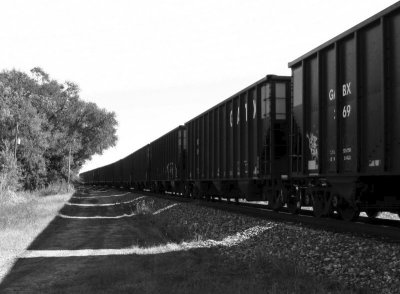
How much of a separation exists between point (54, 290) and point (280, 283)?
3.39 m

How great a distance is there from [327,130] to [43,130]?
148 feet

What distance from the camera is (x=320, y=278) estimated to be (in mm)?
7117

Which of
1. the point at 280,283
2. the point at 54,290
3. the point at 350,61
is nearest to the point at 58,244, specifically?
the point at 54,290

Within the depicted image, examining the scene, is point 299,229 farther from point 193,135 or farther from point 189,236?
point 193,135

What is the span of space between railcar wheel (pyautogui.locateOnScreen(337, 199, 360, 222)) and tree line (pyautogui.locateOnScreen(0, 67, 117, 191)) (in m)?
20.5

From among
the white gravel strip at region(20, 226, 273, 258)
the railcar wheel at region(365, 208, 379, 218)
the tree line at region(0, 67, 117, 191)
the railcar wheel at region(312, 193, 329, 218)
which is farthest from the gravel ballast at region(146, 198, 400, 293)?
the tree line at region(0, 67, 117, 191)

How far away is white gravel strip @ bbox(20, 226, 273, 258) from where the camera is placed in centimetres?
1058

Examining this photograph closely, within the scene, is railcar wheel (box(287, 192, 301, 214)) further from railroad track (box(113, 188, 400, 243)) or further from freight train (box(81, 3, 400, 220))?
railroad track (box(113, 188, 400, 243))

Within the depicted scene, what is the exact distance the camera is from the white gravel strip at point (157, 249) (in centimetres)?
1058

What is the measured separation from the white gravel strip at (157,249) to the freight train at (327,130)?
6.22ft

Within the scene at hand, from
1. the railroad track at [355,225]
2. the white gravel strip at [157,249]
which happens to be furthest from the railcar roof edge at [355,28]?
the white gravel strip at [157,249]

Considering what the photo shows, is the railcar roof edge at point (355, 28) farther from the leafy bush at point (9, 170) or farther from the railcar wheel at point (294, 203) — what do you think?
the leafy bush at point (9, 170)

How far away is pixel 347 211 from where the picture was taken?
10703 millimetres

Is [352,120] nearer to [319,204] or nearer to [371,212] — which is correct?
[371,212]
